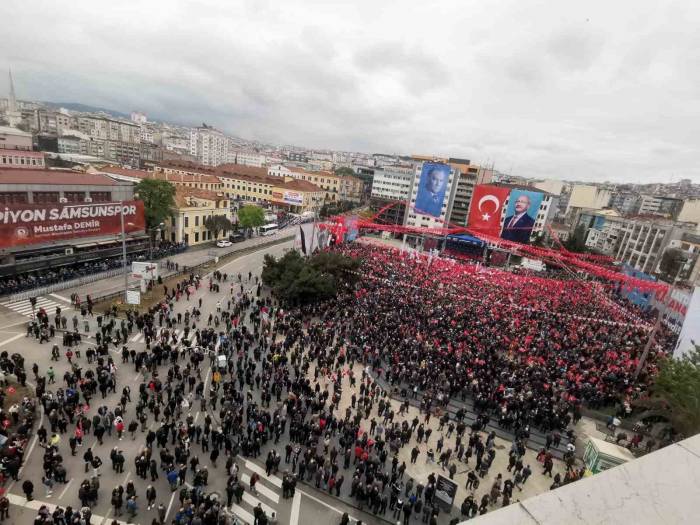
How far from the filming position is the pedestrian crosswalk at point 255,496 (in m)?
11.2

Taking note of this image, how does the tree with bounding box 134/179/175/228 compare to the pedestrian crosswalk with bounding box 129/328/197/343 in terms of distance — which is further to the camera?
the tree with bounding box 134/179/175/228

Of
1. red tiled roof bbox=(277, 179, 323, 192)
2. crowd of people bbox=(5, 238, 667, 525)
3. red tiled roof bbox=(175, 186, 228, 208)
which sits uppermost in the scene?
red tiled roof bbox=(277, 179, 323, 192)

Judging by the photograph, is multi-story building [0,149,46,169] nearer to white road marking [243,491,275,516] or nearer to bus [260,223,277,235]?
bus [260,223,277,235]

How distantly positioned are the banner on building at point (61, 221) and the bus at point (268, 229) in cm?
2241

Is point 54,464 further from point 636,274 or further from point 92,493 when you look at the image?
point 636,274

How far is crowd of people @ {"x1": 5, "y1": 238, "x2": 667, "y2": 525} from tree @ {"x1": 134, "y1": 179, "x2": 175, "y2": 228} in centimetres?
1119

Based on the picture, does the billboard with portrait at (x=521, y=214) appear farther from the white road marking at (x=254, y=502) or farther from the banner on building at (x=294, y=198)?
the white road marking at (x=254, y=502)

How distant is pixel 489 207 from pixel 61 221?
180 feet

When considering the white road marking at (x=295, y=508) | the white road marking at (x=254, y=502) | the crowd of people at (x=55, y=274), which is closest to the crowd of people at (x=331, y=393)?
the white road marking at (x=254, y=502)

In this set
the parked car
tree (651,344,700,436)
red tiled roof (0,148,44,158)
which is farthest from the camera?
the parked car

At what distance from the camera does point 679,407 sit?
598 inches

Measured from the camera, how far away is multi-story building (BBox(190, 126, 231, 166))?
152250mm

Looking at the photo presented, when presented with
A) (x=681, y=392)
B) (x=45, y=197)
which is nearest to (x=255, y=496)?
(x=681, y=392)

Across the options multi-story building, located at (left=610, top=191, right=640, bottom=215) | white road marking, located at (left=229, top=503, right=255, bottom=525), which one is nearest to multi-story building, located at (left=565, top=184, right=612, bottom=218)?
multi-story building, located at (left=610, top=191, right=640, bottom=215)
